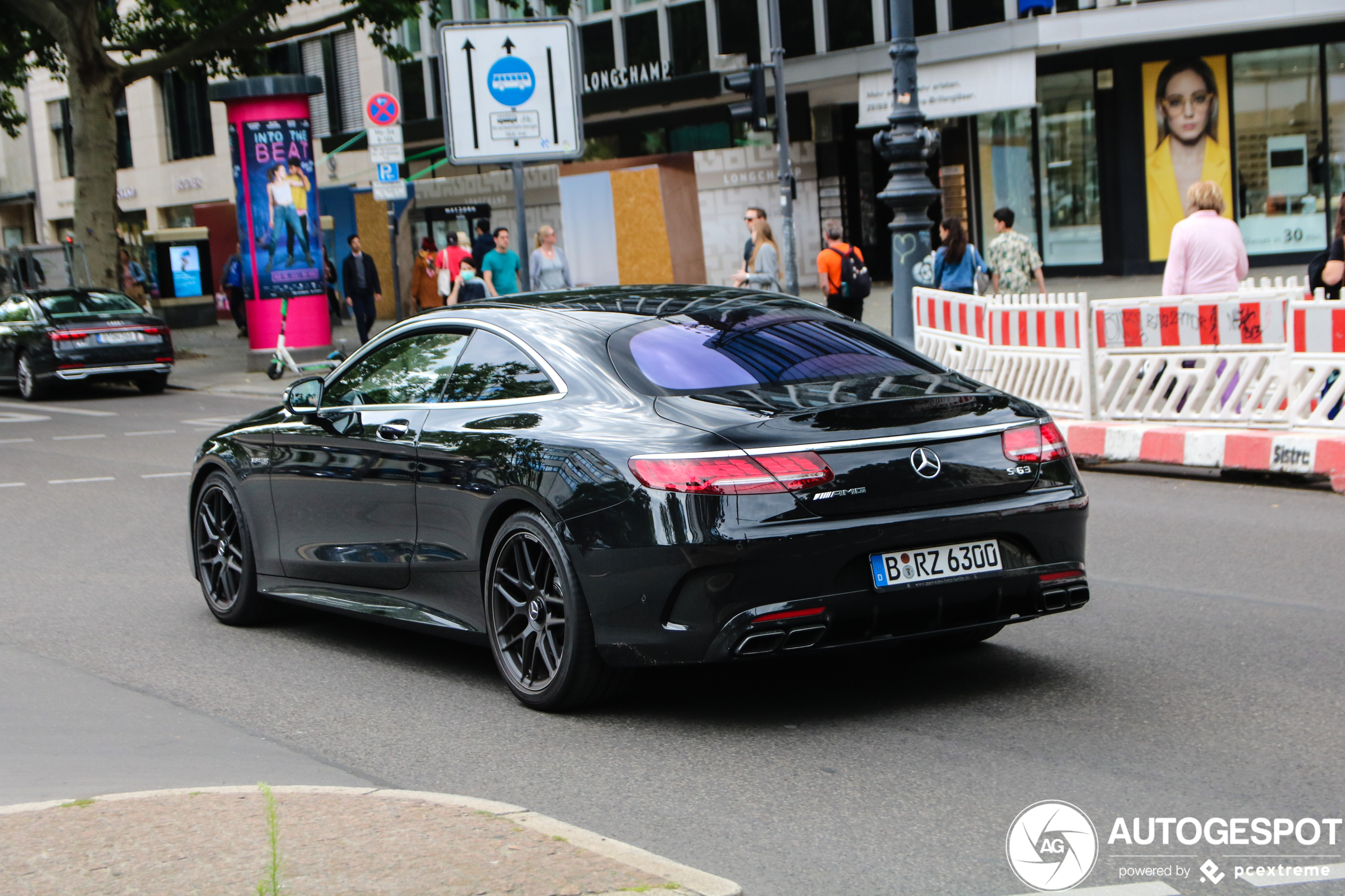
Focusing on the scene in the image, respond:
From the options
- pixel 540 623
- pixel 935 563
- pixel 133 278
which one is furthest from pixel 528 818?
pixel 133 278

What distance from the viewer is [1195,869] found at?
13.1 feet

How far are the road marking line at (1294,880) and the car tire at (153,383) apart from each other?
21.6 m

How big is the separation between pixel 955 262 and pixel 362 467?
1041 centimetres

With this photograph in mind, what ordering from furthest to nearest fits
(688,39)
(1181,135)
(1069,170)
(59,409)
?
(688,39) < (1069,170) < (1181,135) < (59,409)

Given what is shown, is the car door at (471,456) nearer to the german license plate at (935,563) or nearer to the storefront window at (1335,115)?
the german license plate at (935,563)

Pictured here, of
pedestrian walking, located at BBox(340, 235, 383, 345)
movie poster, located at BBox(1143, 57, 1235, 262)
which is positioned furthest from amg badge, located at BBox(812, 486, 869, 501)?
movie poster, located at BBox(1143, 57, 1235, 262)

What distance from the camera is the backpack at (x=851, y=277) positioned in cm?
1853

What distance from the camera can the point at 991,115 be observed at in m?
29.6

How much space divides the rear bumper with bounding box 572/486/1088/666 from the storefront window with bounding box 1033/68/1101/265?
78.5 feet

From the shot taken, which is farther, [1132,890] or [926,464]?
[926,464]

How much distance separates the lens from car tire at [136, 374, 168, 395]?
2372 centimetres

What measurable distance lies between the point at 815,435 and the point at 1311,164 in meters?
23.5

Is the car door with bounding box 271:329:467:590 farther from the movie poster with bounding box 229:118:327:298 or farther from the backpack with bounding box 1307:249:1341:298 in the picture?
the movie poster with bounding box 229:118:327:298

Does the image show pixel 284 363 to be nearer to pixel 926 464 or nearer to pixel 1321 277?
pixel 1321 277
